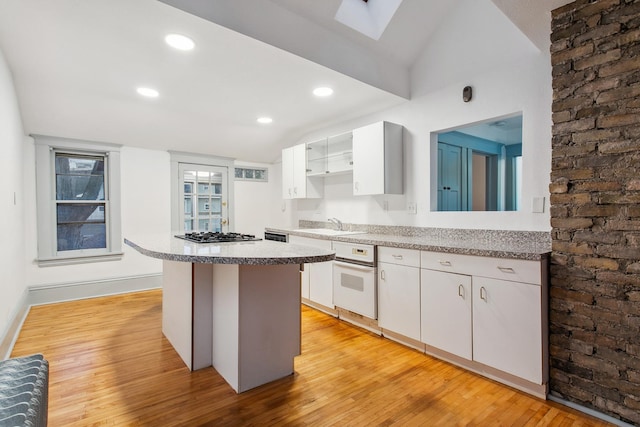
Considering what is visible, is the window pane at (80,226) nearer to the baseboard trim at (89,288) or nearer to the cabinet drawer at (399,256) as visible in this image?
the baseboard trim at (89,288)

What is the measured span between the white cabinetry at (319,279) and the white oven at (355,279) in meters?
0.11

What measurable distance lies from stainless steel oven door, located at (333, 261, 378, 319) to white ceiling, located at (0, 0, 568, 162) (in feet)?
5.52

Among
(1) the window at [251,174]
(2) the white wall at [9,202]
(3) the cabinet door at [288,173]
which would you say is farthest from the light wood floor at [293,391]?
(1) the window at [251,174]

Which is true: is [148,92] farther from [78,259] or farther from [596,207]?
[596,207]

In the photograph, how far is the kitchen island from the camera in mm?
1959

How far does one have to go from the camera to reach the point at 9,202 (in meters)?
2.58

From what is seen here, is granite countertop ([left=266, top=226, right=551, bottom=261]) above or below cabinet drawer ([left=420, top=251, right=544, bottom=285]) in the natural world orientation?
above

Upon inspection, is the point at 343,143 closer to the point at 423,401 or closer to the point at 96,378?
the point at 423,401

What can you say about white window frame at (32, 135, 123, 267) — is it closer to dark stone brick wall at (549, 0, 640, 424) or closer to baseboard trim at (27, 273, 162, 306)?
baseboard trim at (27, 273, 162, 306)

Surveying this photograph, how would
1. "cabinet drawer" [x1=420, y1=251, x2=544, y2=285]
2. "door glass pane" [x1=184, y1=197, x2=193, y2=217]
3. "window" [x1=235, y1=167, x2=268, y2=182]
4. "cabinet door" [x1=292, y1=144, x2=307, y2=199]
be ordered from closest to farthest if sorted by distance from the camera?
"cabinet drawer" [x1=420, y1=251, x2=544, y2=285] → "cabinet door" [x1=292, y1=144, x2=307, y2=199] → "door glass pane" [x1=184, y1=197, x2=193, y2=217] → "window" [x1=235, y1=167, x2=268, y2=182]

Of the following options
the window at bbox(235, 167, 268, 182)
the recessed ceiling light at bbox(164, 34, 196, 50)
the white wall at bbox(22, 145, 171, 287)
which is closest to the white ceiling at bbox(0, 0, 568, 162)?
the recessed ceiling light at bbox(164, 34, 196, 50)

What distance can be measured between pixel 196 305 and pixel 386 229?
207 centimetres

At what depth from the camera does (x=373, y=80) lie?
2932 millimetres

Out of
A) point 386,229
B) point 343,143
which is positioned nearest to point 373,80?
point 343,143
